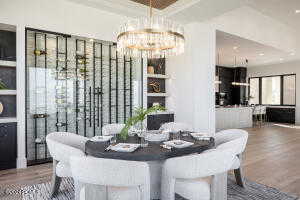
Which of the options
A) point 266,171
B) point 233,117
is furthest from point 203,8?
point 233,117

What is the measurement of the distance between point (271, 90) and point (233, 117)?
455 centimetres

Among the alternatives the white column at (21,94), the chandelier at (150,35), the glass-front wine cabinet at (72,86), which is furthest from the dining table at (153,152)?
the glass-front wine cabinet at (72,86)

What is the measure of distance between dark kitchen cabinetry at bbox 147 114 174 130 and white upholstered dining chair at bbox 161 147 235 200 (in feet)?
10.6

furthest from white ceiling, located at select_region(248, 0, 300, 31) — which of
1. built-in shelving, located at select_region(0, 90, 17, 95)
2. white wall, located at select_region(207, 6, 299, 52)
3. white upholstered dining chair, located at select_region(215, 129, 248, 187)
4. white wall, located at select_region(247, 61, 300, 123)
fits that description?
built-in shelving, located at select_region(0, 90, 17, 95)

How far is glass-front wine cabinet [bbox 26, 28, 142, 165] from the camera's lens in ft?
13.2

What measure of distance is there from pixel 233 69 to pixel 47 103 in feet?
35.2

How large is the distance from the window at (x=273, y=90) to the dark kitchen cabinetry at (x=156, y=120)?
24.2 feet

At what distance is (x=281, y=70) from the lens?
10.7 metres

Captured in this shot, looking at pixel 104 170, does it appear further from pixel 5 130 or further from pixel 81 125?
pixel 81 125

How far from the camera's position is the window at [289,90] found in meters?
10.3

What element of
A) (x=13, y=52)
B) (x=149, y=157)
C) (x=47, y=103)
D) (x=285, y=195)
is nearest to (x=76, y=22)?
(x=13, y=52)

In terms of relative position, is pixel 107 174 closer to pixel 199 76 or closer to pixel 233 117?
pixel 199 76

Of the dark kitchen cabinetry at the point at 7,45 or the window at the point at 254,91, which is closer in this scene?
the dark kitchen cabinetry at the point at 7,45

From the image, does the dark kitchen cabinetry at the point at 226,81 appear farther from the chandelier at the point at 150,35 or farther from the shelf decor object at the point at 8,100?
the shelf decor object at the point at 8,100
